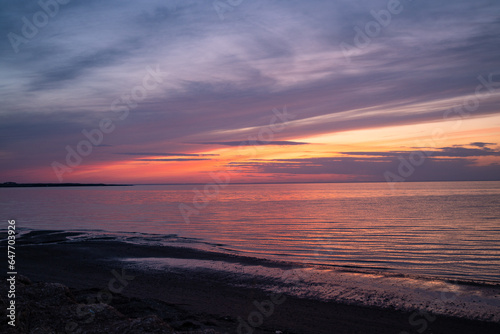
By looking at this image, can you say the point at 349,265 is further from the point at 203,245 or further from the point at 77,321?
the point at 77,321

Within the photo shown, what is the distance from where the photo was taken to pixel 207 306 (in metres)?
11.5

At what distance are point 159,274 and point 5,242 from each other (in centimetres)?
1586

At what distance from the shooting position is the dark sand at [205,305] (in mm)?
9617

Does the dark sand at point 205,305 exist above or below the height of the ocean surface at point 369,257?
above

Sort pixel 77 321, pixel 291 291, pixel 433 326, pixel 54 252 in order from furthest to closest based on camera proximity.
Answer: pixel 54 252, pixel 291 291, pixel 433 326, pixel 77 321

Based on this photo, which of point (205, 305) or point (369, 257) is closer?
point (205, 305)

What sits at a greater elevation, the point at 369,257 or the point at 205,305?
the point at 205,305

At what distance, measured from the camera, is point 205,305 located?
11578 millimetres

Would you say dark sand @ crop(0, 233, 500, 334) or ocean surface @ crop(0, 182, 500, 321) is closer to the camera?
dark sand @ crop(0, 233, 500, 334)

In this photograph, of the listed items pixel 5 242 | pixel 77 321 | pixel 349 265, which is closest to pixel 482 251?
pixel 349 265

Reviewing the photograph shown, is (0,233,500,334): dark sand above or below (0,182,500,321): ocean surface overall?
above

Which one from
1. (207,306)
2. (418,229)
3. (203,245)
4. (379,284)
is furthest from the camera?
(418,229)

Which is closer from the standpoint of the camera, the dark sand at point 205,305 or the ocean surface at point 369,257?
the dark sand at point 205,305

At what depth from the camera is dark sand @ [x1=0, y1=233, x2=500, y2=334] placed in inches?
379
